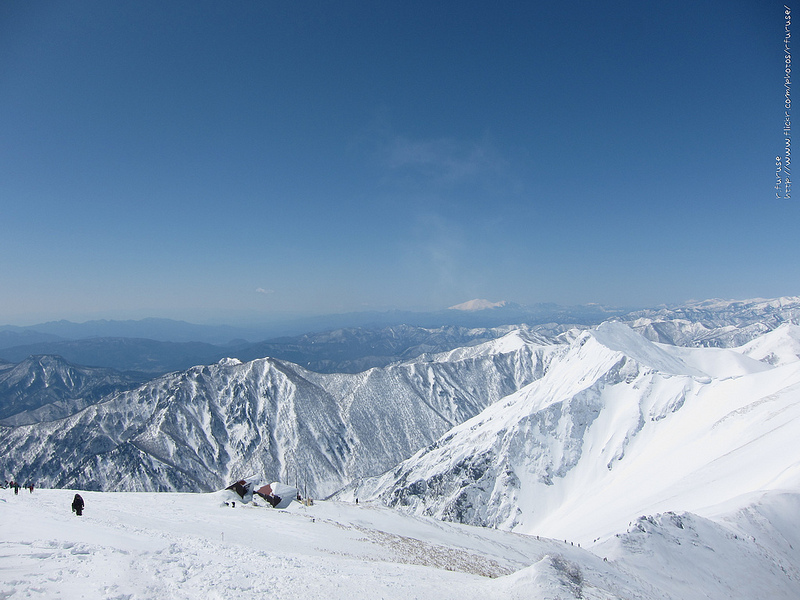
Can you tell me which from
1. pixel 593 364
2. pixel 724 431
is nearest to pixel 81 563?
pixel 724 431

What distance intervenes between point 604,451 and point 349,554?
416 feet

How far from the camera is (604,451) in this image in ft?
419

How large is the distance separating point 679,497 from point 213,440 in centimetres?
19662

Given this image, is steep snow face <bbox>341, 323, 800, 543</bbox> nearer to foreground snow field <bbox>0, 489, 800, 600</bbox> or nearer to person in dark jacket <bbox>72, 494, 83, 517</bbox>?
foreground snow field <bbox>0, 489, 800, 600</bbox>

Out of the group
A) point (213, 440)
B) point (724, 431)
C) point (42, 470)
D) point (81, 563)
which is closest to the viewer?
point (81, 563)

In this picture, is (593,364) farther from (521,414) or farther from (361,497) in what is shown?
(361,497)

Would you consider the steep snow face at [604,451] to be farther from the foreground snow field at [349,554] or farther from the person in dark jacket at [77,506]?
the person in dark jacket at [77,506]

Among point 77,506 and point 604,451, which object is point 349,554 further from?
point 604,451

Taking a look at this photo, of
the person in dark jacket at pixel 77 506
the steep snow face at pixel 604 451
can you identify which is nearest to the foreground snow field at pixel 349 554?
the person in dark jacket at pixel 77 506

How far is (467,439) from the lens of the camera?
156 meters

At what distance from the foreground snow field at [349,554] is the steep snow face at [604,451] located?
25703 millimetres

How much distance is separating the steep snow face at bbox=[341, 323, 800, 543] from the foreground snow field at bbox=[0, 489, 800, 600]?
84.3ft

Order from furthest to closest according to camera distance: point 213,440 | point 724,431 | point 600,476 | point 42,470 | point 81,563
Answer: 1. point 213,440
2. point 42,470
3. point 600,476
4. point 724,431
5. point 81,563

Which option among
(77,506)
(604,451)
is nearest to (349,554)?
(77,506)
